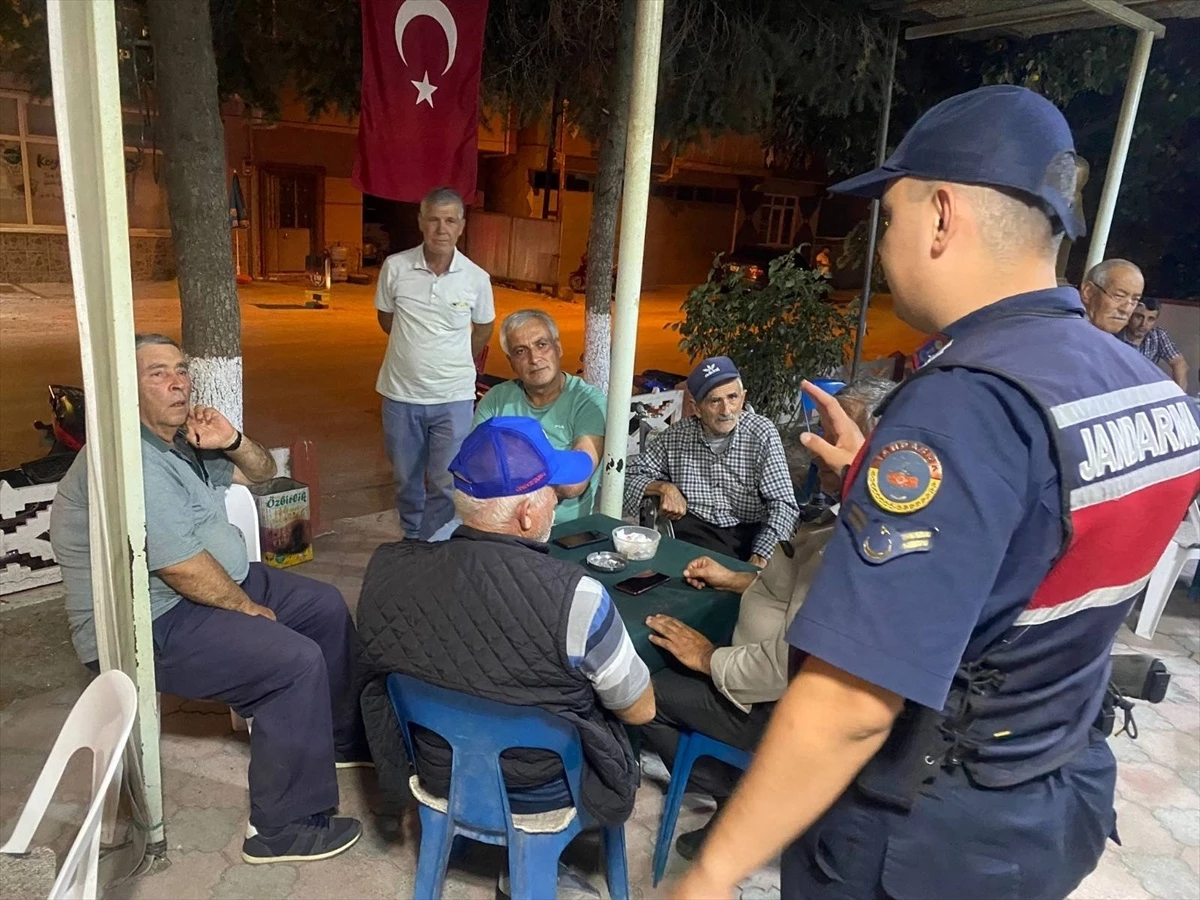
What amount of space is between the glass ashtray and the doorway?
14.2m

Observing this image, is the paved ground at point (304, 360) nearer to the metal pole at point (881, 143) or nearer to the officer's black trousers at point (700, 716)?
the officer's black trousers at point (700, 716)

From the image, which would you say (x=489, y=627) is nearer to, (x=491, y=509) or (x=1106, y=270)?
(x=491, y=509)

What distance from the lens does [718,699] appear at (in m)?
2.31

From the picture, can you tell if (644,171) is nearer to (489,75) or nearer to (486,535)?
(486,535)

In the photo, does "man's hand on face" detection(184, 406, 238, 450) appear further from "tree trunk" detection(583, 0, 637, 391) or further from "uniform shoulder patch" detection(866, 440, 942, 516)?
"tree trunk" detection(583, 0, 637, 391)

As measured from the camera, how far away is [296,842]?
252cm

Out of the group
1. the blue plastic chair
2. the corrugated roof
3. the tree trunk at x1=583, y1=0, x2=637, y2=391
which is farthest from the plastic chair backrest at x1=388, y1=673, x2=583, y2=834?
the corrugated roof

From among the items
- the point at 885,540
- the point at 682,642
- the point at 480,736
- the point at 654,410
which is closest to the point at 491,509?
the point at 480,736

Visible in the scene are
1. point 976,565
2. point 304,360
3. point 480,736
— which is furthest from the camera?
point 304,360

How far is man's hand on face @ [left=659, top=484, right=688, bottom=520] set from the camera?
3553 mm

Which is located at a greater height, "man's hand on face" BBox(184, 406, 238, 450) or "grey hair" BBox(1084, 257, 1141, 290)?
"grey hair" BBox(1084, 257, 1141, 290)

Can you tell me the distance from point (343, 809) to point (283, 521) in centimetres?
201

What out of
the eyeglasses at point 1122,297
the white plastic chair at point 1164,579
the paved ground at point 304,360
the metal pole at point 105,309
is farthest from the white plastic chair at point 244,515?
the eyeglasses at point 1122,297

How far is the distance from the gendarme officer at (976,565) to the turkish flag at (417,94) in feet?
14.6
